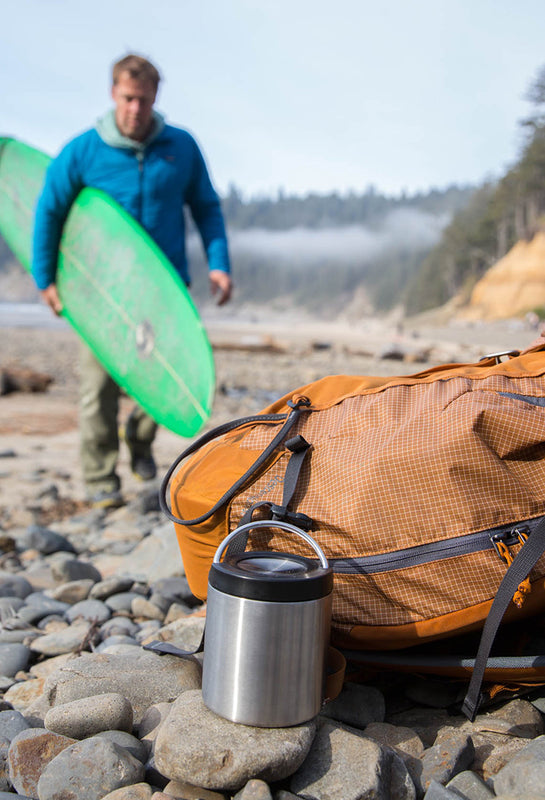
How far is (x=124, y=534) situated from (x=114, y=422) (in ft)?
3.01

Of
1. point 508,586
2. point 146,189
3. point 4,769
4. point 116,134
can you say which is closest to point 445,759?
point 508,586

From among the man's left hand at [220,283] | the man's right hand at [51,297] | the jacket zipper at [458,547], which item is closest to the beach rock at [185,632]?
the jacket zipper at [458,547]

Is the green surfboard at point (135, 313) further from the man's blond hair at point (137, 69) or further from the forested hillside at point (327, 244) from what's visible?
the forested hillside at point (327, 244)

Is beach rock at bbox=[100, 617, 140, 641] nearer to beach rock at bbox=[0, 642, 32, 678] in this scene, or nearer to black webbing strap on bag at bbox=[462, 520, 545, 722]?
beach rock at bbox=[0, 642, 32, 678]

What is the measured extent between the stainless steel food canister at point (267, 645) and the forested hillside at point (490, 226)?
39.3 metres

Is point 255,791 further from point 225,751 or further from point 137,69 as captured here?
point 137,69

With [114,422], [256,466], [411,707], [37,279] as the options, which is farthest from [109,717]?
[37,279]

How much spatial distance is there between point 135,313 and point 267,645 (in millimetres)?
3628

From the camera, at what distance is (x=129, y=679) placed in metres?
1.65

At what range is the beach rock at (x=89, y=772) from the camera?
1.24m

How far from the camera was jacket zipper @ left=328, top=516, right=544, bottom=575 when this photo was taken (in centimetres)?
152

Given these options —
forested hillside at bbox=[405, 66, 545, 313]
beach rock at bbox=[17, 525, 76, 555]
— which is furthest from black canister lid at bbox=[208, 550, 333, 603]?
forested hillside at bbox=[405, 66, 545, 313]

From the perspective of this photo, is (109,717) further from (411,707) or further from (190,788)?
(411,707)

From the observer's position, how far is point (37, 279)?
4.30 m
